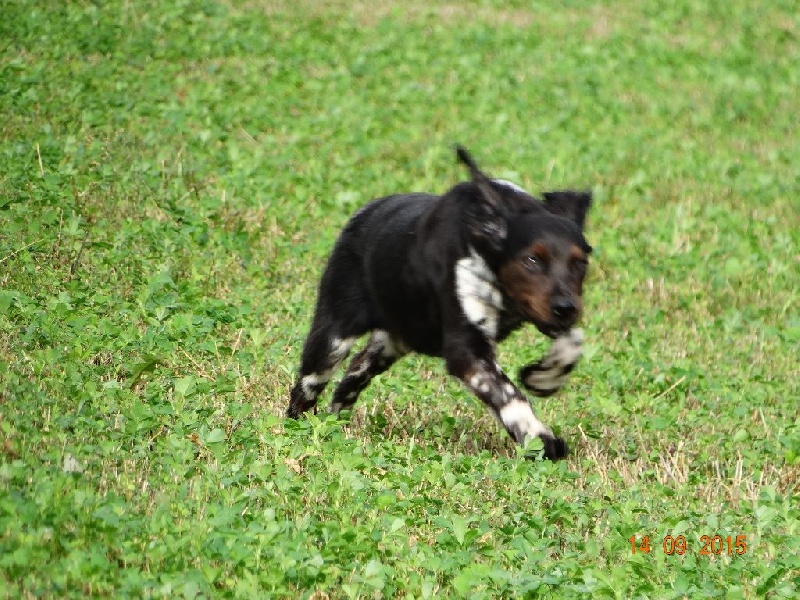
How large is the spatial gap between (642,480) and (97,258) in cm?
402

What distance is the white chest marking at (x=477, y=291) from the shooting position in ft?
20.2

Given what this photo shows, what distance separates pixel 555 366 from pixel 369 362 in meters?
1.41

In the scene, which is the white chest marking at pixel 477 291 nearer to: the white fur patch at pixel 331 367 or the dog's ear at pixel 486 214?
the dog's ear at pixel 486 214

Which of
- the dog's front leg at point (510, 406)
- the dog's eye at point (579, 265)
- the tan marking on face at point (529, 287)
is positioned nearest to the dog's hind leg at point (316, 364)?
the dog's front leg at point (510, 406)

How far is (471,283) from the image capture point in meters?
6.18

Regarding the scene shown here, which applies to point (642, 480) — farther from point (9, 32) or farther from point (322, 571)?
point (9, 32)

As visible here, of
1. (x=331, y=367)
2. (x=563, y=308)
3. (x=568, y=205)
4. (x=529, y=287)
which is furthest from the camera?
(x=331, y=367)

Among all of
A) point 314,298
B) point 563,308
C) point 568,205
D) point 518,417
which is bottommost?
point 314,298

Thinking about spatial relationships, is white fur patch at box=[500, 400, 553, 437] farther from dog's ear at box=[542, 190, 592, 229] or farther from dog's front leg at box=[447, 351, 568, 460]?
dog's ear at box=[542, 190, 592, 229]

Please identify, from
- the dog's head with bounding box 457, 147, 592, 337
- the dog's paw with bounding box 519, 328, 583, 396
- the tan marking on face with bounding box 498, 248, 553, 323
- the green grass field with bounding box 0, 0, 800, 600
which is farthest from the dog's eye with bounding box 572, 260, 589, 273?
the green grass field with bounding box 0, 0, 800, 600

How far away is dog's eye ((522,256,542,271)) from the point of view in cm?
594

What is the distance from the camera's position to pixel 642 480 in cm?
671
